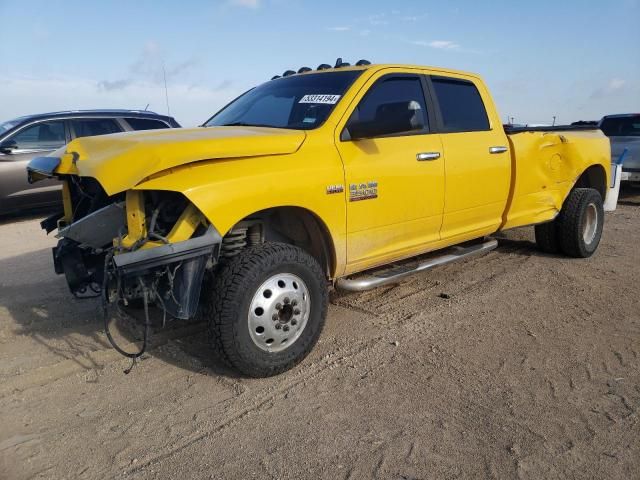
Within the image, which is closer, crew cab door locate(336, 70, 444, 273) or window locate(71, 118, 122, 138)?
crew cab door locate(336, 70, 444, 273)

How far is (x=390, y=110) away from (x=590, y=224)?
380 centimetres

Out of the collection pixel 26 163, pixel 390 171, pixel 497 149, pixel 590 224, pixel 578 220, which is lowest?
pixel 590 224

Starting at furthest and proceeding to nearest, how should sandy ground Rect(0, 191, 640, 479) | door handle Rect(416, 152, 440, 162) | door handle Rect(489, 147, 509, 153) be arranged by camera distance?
door handle Rect(489, 147, 509, 153)
door handle Rect(416, 152, 440, 162)
sandy ground Rect(0, 191, 640, 479)

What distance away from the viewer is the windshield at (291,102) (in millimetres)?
3896

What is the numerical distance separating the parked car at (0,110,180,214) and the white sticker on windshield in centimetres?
624

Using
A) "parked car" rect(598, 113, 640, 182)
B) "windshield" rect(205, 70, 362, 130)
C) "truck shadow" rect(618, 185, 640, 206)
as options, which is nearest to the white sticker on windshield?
"windshield" rect(205, 70, 362, 130)

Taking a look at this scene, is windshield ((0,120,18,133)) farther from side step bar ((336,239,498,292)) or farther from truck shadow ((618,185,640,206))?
truck shadow ((618,185,640,206))

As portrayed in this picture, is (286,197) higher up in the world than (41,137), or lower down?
lower down

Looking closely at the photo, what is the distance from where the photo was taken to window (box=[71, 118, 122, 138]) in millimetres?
9172

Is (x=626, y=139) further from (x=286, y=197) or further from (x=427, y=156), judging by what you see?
(x=286, y=197)

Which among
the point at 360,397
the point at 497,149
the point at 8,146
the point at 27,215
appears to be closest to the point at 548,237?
the point at 497,149

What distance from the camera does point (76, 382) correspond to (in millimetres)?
3348

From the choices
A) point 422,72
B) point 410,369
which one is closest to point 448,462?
point 410,369

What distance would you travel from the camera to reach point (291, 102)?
4.19 m
